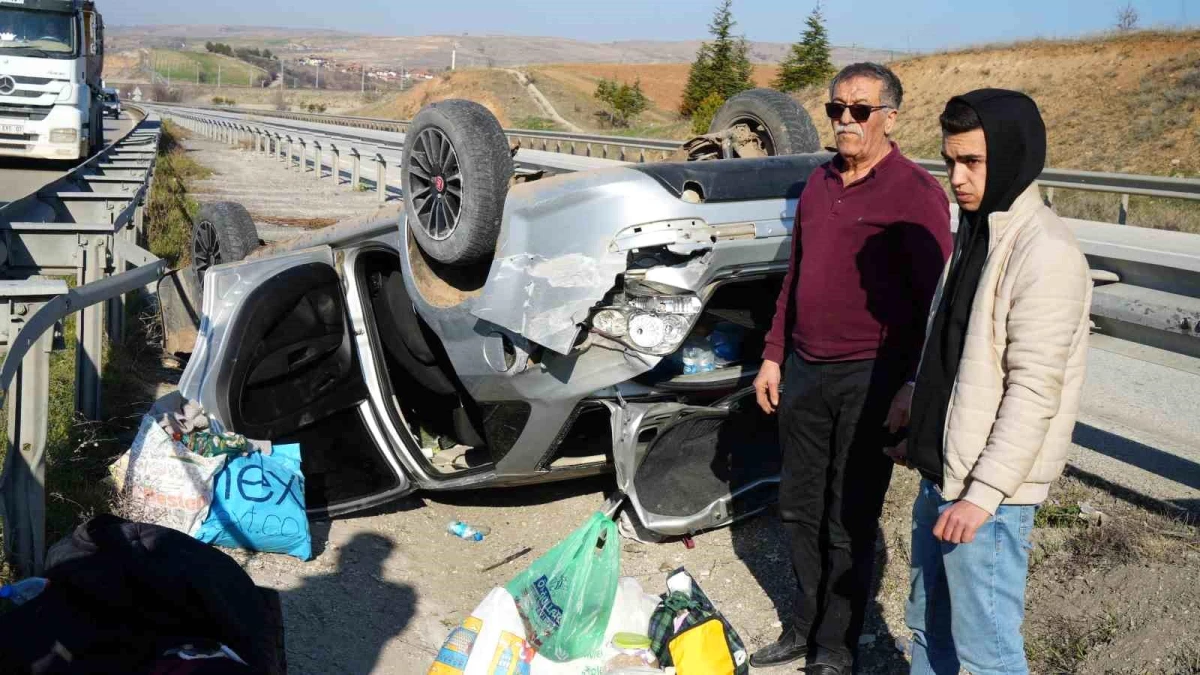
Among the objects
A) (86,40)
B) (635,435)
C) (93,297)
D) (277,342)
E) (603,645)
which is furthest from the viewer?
(86,40)

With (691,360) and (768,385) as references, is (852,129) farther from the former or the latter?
(691,360)

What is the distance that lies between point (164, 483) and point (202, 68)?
488ft

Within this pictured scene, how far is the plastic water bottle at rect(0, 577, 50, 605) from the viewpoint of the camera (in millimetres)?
2408

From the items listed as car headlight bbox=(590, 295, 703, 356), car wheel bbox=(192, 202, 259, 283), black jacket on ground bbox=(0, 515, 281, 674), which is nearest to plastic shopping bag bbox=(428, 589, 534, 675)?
black jacket on ground bbox=(0, 515, 281, 674)

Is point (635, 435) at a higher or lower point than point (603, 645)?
higher

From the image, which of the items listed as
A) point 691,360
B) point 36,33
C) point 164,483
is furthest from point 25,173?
point 691,360

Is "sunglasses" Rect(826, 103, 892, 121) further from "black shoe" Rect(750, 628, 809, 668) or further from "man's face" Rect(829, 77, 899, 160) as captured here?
"black shoe" Rect(750, 628, 809, 668)

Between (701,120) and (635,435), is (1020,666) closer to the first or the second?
(635,435)

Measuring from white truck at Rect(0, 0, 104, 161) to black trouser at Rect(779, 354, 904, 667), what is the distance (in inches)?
754

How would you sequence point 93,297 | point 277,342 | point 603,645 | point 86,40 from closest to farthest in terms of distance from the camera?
point 603,645, point 93,297, point 277,342, point 86,40

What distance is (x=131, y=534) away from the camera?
271 centimetres

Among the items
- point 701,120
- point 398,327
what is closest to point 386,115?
point 701,120

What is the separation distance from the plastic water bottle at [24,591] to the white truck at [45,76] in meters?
19.4

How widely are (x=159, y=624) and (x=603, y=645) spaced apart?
1.59 metres
